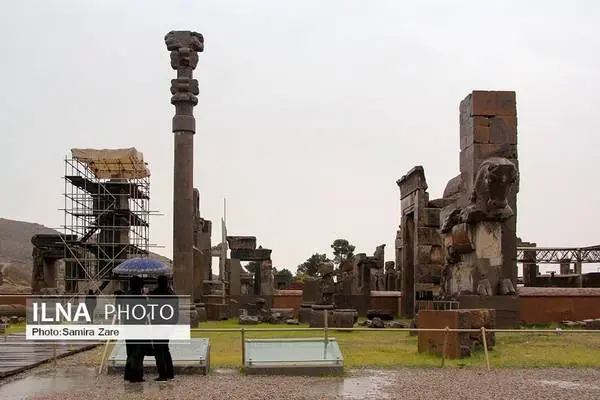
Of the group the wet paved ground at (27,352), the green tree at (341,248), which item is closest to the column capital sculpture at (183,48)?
the wet paved ground at (27,352)

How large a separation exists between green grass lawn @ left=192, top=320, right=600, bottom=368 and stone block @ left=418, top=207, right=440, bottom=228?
7754 mm

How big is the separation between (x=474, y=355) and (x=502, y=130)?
7.29 metres

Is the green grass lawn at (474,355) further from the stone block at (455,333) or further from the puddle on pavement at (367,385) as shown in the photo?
the puddle on pavement at (367,385)

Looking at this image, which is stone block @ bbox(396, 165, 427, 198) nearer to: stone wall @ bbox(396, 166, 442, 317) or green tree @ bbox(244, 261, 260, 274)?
stone wall @ bbox(396, 166, 442, 317)

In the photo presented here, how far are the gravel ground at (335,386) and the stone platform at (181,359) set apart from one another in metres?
0.23

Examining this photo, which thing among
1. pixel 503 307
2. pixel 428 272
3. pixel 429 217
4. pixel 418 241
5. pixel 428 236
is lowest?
pixel 503 307

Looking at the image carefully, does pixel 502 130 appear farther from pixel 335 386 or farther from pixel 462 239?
pixel 335 386

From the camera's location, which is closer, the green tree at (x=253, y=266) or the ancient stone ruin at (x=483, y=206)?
the ancient stone ruin at (x=483, y=206)

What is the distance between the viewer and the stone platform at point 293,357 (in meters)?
10.9

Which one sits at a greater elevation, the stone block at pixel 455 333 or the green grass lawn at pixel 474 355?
the stone block at pixel 455 333

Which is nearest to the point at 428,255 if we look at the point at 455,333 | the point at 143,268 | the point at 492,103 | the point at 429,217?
the point at 429,217

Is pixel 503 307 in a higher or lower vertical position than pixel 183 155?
lower

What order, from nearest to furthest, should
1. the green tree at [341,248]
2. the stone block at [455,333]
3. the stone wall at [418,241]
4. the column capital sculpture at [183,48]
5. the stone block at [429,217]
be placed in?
the stone block at [455,333], the column capital sculpture at [183,48], the stone wall at [418,241], the stone block at [429,217], the green tree at [341,248]

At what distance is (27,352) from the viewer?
1361cm
